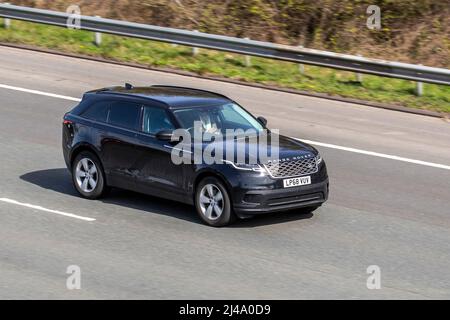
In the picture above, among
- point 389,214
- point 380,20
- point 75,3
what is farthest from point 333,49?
point 389,214

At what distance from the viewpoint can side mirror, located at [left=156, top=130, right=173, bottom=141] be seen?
47.6ft

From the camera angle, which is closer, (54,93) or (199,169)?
(199,169)

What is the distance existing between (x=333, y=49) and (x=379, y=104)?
21.3 feet

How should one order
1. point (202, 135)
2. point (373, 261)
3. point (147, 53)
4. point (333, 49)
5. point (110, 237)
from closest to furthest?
point (373, 261) → point (110, 237) → point (202, 135) → point (147, 53) → point (333, 49)

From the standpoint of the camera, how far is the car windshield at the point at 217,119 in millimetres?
14805

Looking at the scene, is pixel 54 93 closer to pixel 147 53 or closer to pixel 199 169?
pixel 147 53

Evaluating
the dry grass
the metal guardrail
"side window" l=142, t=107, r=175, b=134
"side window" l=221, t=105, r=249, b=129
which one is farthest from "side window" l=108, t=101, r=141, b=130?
the dry grass

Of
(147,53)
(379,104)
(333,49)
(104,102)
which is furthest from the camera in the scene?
(333,49)

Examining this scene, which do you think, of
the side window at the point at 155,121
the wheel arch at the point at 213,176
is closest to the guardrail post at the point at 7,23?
the side window at the point at 155,121

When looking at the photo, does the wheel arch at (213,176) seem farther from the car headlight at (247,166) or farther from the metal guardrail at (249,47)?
the metal guardrail at (249,47)

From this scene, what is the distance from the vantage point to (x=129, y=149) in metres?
15.1

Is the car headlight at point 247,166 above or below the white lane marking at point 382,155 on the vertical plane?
above

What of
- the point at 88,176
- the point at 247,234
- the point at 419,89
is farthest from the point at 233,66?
the point at 247,234

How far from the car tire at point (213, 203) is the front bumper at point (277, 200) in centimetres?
16
